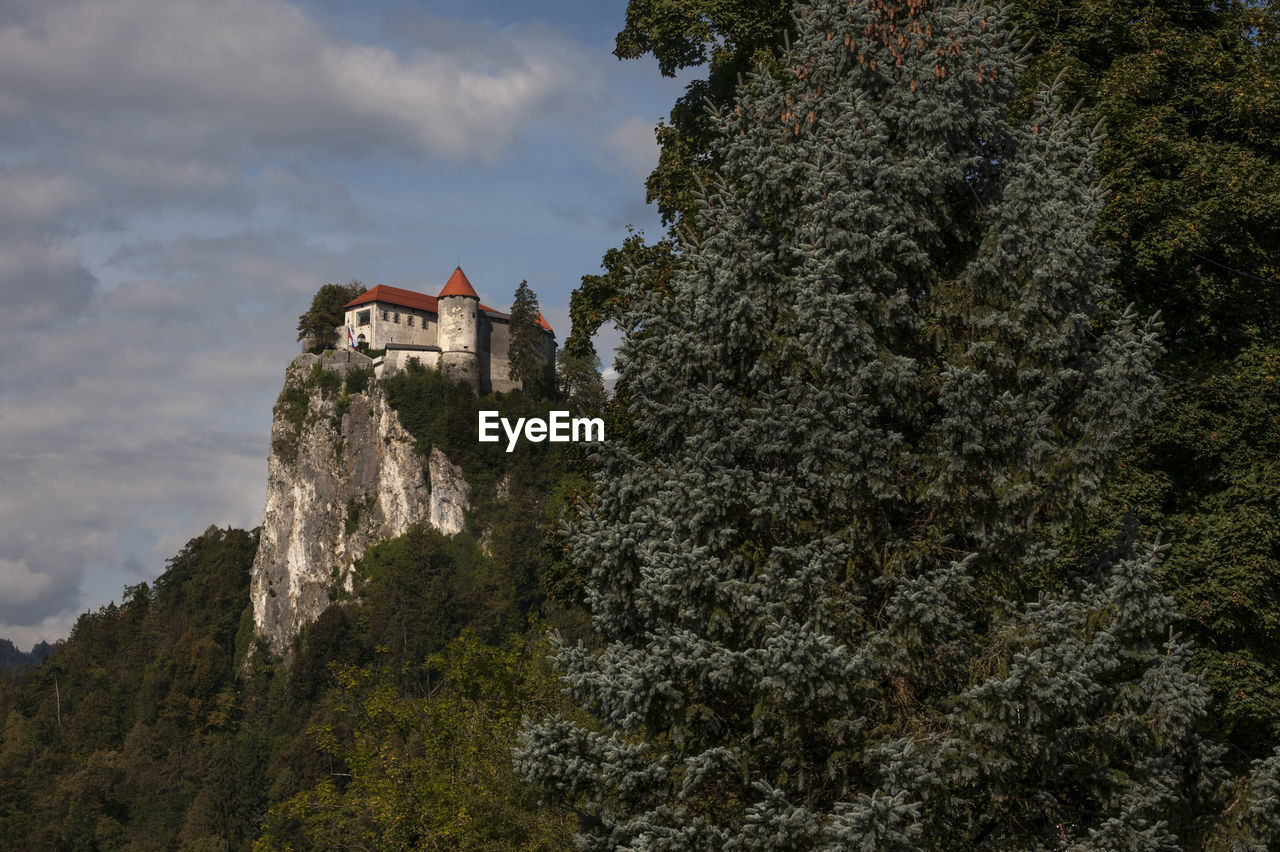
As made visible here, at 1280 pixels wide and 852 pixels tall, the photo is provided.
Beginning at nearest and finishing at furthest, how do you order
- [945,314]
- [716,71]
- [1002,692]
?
[1002,692] → [945,314] → [716,71]

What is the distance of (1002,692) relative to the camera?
953 cm

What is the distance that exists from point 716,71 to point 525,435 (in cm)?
8257

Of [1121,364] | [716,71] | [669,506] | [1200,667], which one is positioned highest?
[716,71]

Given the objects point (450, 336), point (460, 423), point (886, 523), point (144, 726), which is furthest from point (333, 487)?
point (886, 523)

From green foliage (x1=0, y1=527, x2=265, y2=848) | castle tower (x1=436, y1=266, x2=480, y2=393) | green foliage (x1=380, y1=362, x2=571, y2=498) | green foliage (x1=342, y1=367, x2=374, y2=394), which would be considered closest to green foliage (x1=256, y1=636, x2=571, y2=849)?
green foliage (x1=0, y1=527, x2=265, y2=848)

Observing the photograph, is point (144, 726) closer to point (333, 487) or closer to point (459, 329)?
point (333, 487)

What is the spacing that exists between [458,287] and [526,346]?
8.45m

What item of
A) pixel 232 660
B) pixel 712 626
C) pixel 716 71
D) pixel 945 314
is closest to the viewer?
pixel 712 626

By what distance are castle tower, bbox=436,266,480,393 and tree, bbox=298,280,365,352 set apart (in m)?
10.5

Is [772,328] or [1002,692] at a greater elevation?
[772,328]

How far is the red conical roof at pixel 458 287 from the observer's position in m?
105

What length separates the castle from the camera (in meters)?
104

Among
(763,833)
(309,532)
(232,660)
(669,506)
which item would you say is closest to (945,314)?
(669,506)

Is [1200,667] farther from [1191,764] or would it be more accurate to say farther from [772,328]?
[772,328]
